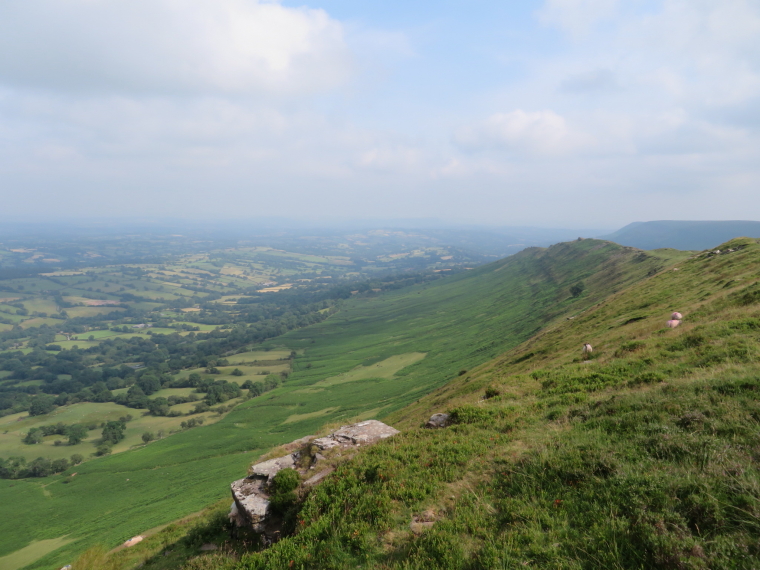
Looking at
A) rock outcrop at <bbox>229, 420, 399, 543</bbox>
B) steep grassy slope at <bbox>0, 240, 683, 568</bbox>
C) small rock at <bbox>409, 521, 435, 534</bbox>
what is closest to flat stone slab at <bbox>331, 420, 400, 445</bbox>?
rock outcrop at <bbox>229, 420, 399, 543</bbox>

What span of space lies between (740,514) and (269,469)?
19267 millimetres

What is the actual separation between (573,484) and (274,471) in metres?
15.2

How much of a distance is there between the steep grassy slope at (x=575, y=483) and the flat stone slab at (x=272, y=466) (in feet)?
16.0

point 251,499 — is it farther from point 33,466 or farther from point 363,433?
point 33,466

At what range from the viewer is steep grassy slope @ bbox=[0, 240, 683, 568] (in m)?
55.4

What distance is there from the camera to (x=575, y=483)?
31.8ft

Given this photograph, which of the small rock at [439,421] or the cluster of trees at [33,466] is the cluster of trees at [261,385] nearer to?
the cluster of trees at [33,466]

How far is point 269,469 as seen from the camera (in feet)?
60.7

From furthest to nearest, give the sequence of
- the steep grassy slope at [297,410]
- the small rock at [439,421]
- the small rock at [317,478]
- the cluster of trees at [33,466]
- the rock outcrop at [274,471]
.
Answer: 1. the cluster of trees at [33,466]
2. the steep grassy slope at [297,410]
3. the small rock at [439,421]
4. the rock outcrop at [274,471]
5. the small rock at [317,478]

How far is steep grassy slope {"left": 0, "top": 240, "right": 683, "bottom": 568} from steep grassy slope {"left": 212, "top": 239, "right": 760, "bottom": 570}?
43.2m

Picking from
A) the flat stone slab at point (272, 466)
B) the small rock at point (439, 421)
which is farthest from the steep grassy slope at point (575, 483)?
the flat stone slab at point (272, 466)

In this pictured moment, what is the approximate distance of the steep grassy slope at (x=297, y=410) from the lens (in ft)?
182

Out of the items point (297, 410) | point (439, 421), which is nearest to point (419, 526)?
point (439, 421)

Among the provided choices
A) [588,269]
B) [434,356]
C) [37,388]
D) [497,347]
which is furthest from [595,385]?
[37,388]
